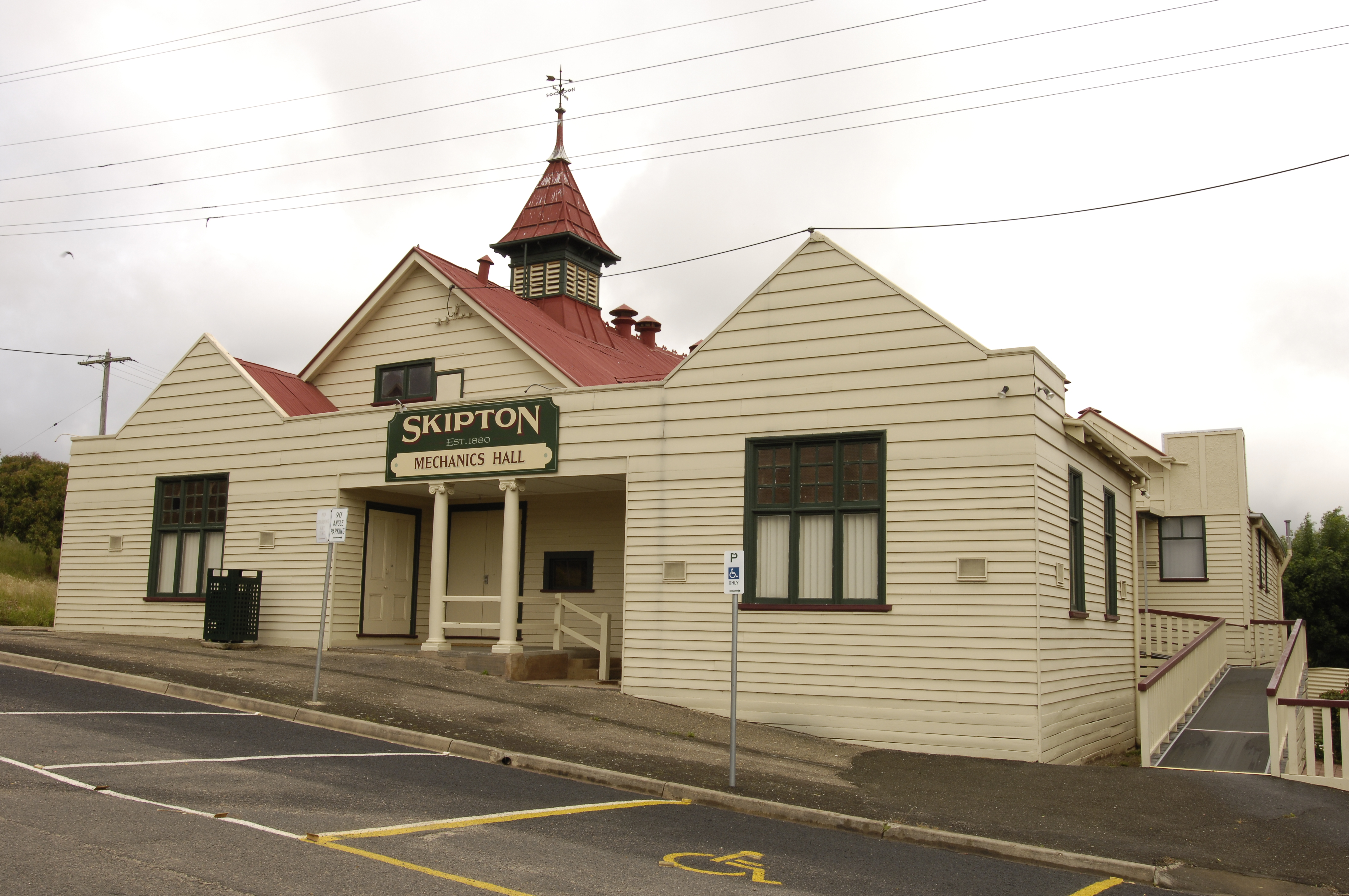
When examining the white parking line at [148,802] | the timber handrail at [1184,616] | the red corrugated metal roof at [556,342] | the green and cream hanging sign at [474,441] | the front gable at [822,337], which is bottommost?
the white parking line at [148,802]

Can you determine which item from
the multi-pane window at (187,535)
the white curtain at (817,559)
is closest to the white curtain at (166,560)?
the multi-pane window at (187,535)

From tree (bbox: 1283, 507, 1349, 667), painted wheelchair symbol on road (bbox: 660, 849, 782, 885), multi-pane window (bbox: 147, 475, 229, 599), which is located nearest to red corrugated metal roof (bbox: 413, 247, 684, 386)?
multi-pane window (bbox: 147, 475, 229, 599)

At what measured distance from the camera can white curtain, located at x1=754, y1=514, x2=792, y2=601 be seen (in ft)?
48.0

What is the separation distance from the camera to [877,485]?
14.1 m

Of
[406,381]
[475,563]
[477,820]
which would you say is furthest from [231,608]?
[477,820]

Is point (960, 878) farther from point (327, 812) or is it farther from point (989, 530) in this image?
point (989, 530)

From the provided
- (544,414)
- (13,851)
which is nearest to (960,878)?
(13,851)

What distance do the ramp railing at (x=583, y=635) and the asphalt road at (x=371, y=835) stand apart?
624cm

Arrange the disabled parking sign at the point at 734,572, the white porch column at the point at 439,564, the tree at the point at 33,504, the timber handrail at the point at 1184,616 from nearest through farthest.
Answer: the disabled parking sign at the point at 734,572
the white porch column at the point at 439,564
the timber handrail at the point at 1184,616
the tree at the point at 33,504

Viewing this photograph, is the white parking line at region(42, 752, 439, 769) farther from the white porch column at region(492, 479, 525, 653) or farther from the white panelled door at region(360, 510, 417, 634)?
the white panelled door at region(360, 510, 417, 634)

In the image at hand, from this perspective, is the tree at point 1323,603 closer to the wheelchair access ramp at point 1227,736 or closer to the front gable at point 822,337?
the wheelchair access ramp at point 1227,736

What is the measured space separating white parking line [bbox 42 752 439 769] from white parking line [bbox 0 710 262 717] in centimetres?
252

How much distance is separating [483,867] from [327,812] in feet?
6.20

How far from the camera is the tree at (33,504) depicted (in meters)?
44.4
